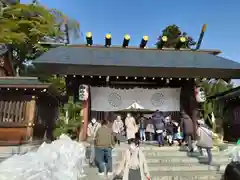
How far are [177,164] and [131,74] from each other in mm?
4359

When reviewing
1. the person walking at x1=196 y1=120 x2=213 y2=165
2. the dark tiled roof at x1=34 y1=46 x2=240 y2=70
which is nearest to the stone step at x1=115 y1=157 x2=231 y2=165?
the person walking at x1=196 y1=120 x2=213 y2=165

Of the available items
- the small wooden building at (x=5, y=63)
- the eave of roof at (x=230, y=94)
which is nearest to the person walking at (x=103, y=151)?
the eave of roof at (x=230, y=94)

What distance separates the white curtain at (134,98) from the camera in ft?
40.1

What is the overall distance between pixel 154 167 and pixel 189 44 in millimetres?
27831

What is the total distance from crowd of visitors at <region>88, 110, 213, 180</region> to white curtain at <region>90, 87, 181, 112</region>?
0.63m

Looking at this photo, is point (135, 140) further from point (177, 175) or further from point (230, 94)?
point (230, 94)

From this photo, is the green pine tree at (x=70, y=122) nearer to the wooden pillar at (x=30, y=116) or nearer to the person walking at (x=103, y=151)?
the person walking at (x=103, y=151)

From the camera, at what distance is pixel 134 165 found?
5.47 meters

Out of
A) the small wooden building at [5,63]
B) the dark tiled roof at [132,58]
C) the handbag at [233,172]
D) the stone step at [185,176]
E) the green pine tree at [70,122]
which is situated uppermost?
the small wooden building at [5,63]

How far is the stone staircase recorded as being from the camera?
312 inches

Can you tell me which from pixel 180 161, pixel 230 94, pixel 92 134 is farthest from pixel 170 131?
pixel 230 94

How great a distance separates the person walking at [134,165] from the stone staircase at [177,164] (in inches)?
98.5

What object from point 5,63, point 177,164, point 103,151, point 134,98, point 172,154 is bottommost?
point 177,164

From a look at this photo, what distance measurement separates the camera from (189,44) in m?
33.7
